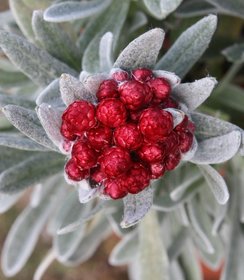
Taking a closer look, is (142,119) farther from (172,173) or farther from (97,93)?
(172,173)

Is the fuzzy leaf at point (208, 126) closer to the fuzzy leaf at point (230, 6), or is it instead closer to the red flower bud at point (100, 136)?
the red flower bud at point (100, 136)

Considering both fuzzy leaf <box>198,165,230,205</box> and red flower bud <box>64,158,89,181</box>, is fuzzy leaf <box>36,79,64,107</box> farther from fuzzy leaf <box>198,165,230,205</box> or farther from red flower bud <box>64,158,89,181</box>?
fuzzy leaf <box>198,165,230,205</box>

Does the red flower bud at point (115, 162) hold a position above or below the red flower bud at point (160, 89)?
below

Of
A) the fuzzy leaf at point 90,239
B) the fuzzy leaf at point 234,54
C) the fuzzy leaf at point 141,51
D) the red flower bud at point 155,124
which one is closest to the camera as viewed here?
the red flower bud at point 155,124

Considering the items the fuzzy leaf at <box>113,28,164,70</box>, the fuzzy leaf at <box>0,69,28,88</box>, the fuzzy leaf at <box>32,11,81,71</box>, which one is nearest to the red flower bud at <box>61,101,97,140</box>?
the fuzzy leaf at <box>113,28,164,70</box>

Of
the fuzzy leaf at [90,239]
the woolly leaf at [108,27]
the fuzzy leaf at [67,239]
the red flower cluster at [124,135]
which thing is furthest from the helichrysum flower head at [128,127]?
the fuzzy leaf at [90,239]

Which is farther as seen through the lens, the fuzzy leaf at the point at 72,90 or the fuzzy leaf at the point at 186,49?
the fuzzy leaf at the point at 186,49

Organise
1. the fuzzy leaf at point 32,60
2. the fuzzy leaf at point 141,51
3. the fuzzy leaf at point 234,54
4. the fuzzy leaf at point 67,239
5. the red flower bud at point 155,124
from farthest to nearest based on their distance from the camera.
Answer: the fuzzy leaf at point 67,239 < the fuzzy leaf at point 234,54 < the fuzzy leaf at point 32,60 < the fuzzy leaf at point 141,51 < the red flower bud at point 155,124

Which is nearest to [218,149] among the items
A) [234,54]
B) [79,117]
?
[79,117]

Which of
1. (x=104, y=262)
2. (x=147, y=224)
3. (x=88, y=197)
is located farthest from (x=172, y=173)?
(x=104, y=262)
